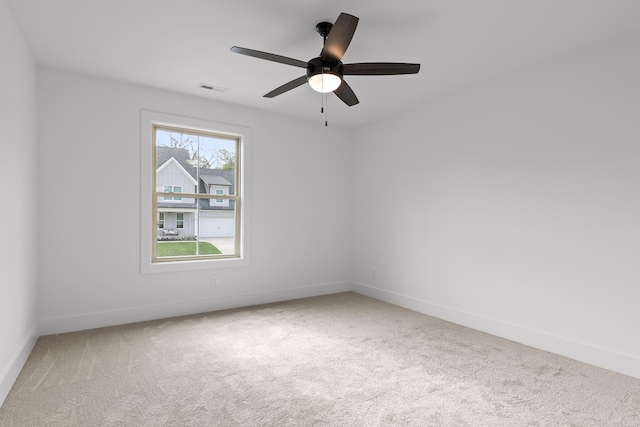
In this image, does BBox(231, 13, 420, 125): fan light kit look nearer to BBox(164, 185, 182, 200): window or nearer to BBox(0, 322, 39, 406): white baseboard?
BBox(164, 185, 182, 200): window

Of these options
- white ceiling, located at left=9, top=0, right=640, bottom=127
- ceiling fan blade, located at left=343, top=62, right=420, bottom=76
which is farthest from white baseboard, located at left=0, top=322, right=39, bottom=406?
ceiling fan blade, located at left=343, top=62, right=420, bottom=76

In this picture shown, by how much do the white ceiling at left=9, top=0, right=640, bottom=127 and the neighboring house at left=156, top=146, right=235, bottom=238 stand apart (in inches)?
36.2

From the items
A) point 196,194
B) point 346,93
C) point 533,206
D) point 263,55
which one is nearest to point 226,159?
point 196,194

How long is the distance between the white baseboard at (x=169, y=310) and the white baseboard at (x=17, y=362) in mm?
221

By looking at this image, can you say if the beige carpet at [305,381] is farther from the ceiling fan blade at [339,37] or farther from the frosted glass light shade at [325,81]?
the ceiling fan blade at [339,37]

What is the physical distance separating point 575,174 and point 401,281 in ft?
7.63

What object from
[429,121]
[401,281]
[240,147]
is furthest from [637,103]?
[240,147]

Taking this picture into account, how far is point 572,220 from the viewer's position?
2967mm

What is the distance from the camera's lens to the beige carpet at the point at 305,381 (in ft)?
6.72

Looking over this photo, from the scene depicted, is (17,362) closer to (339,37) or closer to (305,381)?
(305,381)

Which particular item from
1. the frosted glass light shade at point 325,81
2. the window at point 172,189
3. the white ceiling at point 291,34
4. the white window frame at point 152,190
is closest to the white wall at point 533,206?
the white ceiling at point 291,34

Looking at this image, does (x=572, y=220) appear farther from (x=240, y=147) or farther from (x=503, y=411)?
(x=240, y=147)

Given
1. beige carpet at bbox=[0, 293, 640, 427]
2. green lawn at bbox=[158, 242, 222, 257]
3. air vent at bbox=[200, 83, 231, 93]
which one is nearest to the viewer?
beige carpet at bbox=[0, 293, 640, 427]

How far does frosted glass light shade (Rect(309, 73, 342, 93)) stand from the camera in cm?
257
